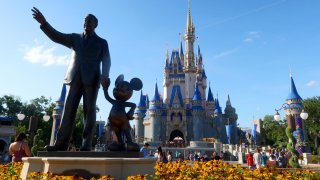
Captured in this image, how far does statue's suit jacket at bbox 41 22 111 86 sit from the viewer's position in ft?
20.8

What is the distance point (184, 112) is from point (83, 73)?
5146cm

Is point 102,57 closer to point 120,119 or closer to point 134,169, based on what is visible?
point 120,119

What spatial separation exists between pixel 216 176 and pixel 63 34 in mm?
4396

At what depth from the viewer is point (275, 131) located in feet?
202

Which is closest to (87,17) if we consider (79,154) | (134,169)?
(79,154)

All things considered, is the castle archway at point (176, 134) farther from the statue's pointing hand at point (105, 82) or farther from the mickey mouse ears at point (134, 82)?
the statue's pointing hand at point (105, 82)

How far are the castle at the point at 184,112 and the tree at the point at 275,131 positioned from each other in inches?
→ 321

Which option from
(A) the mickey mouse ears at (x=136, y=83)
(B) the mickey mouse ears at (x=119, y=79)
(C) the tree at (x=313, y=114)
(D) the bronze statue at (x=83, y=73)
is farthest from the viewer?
(C) the tree at (x=313, y=114)

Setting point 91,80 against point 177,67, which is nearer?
point 91,80

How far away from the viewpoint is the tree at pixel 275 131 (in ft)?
192

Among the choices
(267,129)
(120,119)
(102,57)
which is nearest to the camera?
(120,119)

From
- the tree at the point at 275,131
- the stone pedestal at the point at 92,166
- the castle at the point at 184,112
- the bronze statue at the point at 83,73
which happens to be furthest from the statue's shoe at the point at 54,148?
the tree at the point at 275,131

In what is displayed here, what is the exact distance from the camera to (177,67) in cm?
6500

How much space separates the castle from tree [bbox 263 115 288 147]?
26.8 ft
